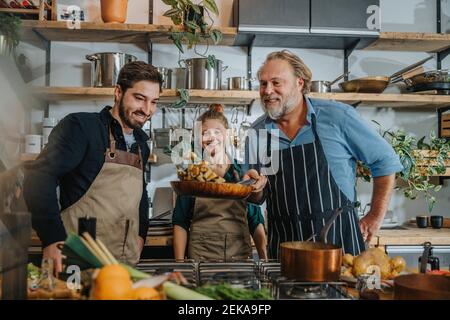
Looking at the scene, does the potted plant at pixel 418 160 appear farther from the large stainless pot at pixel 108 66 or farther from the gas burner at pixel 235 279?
the gas burner at pixel 235 279

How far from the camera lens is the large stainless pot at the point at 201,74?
274 cm

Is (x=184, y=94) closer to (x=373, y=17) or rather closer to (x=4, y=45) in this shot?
(x=373, y=17)

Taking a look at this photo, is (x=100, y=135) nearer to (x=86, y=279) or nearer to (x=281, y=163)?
(x=281, y=163)

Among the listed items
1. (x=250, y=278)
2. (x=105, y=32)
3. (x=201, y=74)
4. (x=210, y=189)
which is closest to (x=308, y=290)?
(x=250, y=278)

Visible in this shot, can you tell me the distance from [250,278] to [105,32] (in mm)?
2130

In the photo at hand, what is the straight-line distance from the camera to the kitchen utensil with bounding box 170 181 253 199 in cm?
141

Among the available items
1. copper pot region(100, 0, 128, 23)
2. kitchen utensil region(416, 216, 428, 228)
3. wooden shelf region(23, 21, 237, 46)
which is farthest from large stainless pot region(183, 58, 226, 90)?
kitchen utensil region(416, 216, 428, 228)

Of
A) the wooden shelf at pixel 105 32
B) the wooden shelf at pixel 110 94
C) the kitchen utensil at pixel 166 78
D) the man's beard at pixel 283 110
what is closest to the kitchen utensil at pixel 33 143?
the wooden shelf at pixel 110 94

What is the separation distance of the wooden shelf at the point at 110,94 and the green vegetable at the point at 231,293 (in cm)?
187

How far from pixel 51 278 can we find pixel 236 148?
1719mm

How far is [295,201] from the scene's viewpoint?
1876 millimetres

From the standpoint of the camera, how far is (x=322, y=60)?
3221mm

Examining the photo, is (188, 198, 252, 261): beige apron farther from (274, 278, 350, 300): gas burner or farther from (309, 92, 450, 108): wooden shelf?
(274, 278, 350, 300): gas burner

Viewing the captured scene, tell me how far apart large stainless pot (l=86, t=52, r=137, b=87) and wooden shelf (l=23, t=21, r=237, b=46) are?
17 cm
